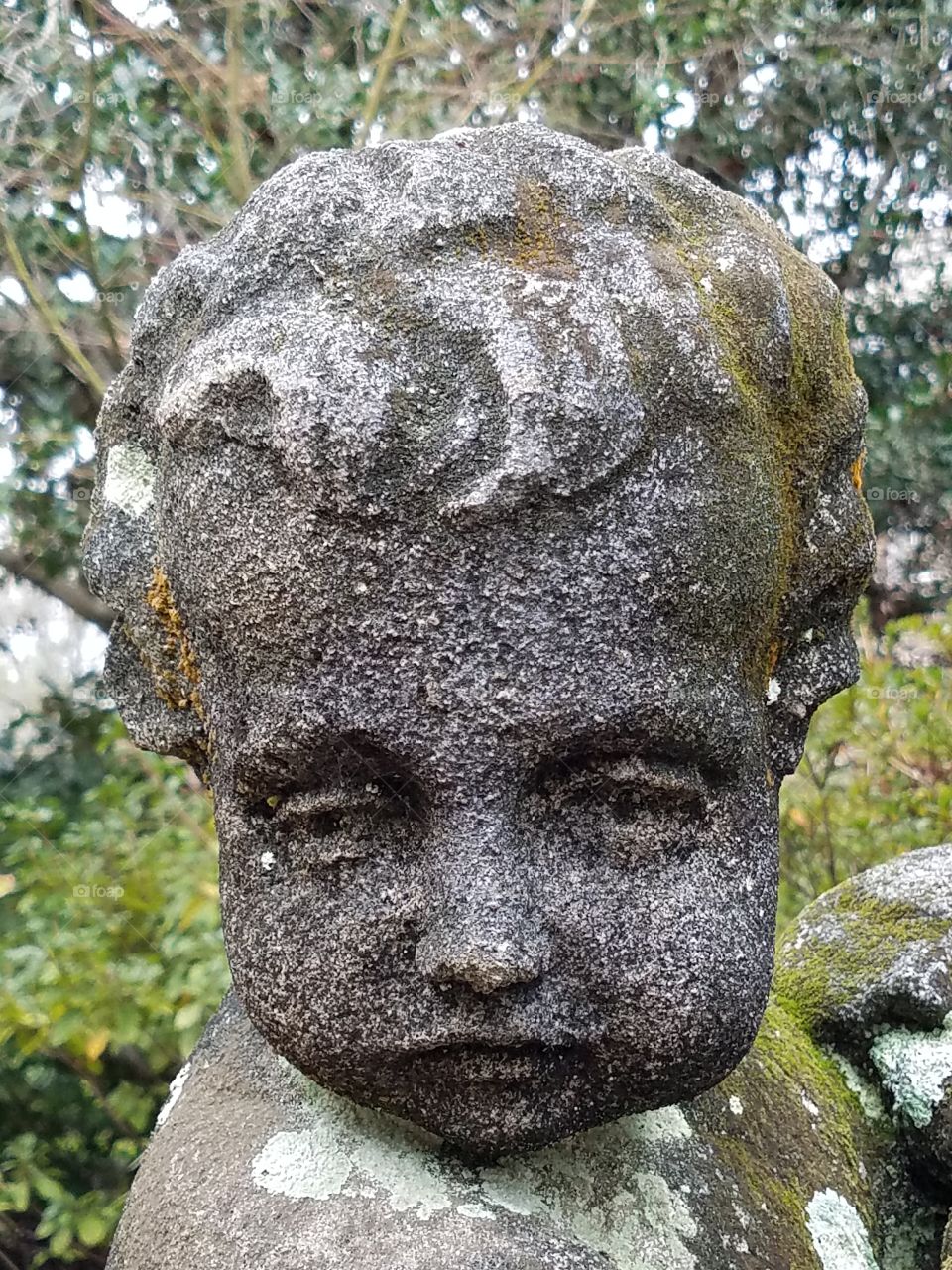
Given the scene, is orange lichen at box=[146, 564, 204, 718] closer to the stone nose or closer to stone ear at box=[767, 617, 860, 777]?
the stone nose

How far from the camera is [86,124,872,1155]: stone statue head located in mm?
921

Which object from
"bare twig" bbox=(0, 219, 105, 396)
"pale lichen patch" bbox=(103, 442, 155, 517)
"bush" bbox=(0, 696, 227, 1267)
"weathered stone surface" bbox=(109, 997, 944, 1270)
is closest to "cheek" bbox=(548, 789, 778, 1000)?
"weathered stone surface" bbox=(109, 997, 944, 1270)

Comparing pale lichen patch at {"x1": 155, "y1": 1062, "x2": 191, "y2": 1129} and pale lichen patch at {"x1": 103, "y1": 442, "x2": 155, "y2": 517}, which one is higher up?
pale lichen patch at {"x1": 103, "y1": 442, "x2": 155, "y2": 517}

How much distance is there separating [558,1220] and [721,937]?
11.5 inches

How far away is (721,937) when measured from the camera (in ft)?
3.28

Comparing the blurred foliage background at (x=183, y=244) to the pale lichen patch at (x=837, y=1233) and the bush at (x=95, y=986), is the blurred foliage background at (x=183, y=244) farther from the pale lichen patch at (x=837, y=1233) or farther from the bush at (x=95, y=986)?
the pale lichen patch at (x=837, y=1233)

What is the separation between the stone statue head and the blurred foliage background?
1.40m

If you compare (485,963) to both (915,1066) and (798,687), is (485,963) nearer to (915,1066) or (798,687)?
(798,687)

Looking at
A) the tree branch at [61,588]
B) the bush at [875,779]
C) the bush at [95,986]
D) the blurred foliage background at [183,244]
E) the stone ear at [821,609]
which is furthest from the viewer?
the tree branch at [61,588]

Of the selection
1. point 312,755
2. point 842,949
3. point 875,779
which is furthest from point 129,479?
point 875,779

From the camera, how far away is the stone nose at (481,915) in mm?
902

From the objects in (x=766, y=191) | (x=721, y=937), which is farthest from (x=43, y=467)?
(x=721, y=937)

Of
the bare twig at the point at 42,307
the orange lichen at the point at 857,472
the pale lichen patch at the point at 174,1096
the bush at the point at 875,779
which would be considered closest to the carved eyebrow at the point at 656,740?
the orange lichen at the point at 857,472

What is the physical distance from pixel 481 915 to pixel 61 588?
3.44 meters
